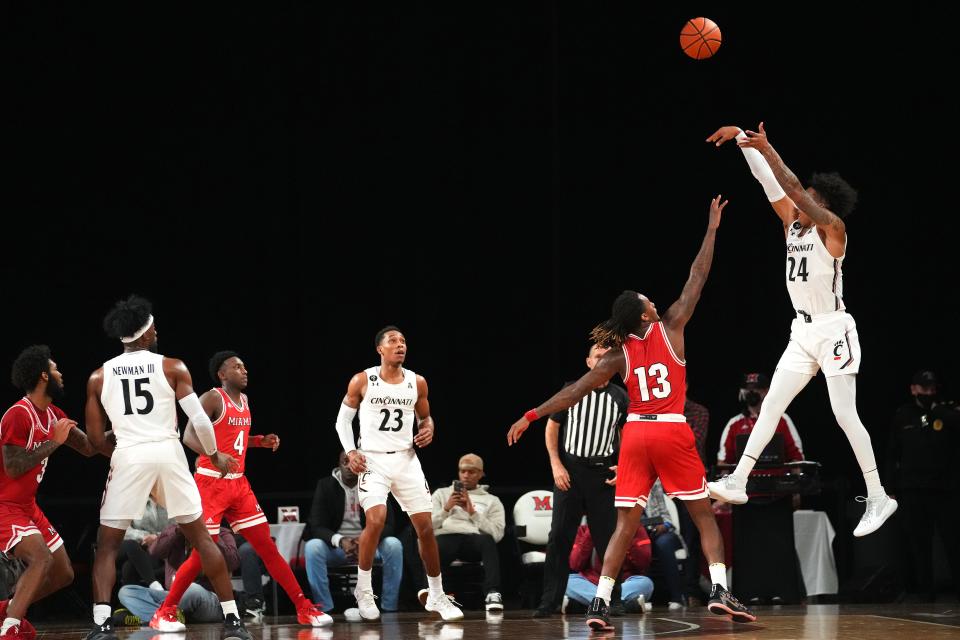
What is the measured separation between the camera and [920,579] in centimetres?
952

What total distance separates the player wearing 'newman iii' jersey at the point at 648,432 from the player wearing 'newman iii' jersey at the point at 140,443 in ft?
5.67

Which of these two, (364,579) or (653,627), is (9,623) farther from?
(653,627)

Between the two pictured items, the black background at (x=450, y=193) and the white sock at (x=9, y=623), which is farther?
the black background at (x=450, y=193)

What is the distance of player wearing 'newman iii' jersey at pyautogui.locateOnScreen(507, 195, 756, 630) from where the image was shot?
21.7 ft

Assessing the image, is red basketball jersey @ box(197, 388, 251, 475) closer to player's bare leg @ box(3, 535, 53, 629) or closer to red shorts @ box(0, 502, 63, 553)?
red shorts @ box(0, 502, 63, 553)

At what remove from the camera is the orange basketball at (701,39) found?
7516 millimetres

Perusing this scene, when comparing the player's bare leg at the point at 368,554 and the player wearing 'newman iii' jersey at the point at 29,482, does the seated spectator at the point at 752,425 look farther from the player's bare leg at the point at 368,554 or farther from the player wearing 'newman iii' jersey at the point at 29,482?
the player wearing 'newman iii' jersey at the point at 29,482

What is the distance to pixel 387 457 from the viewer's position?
8.01 meters

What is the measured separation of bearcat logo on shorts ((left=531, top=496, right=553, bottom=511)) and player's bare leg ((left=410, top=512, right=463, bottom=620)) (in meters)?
2.01

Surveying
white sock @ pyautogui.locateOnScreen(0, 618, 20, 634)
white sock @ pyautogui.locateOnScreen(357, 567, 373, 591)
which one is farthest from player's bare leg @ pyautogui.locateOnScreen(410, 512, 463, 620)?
white sock @ pyautogui.locateOnScreen(0, 618, 20, 634)

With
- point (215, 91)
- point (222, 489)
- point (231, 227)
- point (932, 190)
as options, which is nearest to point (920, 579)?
point (932, 190)

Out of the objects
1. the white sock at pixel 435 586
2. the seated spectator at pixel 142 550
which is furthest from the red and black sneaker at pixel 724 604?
the seated spectator at pixel 142 550

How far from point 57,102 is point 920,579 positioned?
8.08 meters

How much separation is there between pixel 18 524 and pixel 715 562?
367 centimetres
